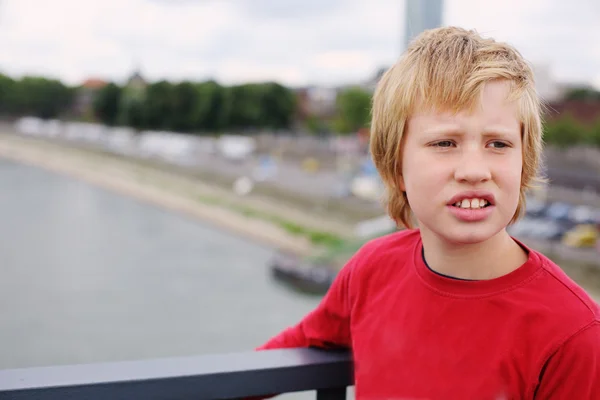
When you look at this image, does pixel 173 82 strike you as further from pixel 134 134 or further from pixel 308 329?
pixel 308 329

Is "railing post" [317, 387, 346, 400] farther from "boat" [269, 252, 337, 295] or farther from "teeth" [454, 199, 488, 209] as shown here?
"boat" [269, 252, 337, 295]

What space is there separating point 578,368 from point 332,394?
0.17 meters

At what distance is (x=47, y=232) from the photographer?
1252 centimetres

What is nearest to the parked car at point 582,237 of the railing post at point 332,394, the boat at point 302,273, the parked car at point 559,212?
the parked car at point 559,212

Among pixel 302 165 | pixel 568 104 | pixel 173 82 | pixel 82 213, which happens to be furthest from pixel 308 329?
pixel 173 82

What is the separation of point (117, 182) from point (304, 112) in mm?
4621

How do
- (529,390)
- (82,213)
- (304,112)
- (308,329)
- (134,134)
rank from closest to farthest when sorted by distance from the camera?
(529,390) < (308,329) < (82,213) < (304,112) < (134,134)

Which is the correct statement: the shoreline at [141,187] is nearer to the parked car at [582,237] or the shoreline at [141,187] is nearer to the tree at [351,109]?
the tree at [351,109]

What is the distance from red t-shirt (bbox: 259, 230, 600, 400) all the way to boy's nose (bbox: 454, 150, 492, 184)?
51 millimetres

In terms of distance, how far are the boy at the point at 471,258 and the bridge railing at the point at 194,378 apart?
0.18ft

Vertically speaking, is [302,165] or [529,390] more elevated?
[529,390]

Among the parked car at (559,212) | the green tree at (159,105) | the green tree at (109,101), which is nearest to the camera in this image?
the parked car at (559,212)

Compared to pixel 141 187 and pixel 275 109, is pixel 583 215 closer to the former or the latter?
pixel 275 109

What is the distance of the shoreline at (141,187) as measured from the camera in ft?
38.6
